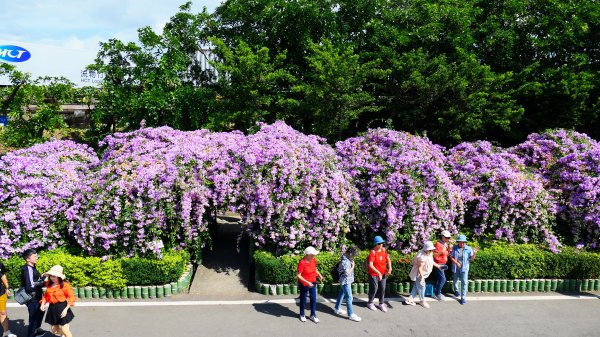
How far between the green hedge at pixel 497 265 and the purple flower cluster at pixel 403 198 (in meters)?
0.64

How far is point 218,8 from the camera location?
1728 centimetres

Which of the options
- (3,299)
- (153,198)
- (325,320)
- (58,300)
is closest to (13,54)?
(153,198)

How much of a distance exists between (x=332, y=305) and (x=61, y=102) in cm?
1249

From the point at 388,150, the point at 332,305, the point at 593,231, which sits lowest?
the point at 332,305

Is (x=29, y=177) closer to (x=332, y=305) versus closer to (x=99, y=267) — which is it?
(x=99, y=267)

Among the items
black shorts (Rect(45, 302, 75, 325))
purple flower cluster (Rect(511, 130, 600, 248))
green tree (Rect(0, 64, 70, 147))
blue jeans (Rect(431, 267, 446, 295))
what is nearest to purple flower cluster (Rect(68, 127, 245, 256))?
black shorts (Rect(45, 302, 75, 325))

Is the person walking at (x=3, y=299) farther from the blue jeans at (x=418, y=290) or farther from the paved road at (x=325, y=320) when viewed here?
the blue jeans at (x=418, y=290)

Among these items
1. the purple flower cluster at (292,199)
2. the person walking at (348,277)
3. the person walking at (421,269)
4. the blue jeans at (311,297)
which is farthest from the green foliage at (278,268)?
the person walking at (421,269)

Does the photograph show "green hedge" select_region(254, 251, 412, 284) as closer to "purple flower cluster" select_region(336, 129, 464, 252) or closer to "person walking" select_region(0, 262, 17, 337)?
"purple flower cluster" select_region(336, 129, 464, 252)

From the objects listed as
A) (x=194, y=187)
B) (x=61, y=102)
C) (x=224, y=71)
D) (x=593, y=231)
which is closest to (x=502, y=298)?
(x=593, y=231)

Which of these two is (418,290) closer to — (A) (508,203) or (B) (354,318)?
(B) (354,318)

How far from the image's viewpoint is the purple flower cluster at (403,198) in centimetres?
1030

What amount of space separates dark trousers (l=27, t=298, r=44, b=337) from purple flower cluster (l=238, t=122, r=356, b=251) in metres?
4.29

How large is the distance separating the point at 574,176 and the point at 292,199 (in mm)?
7454
